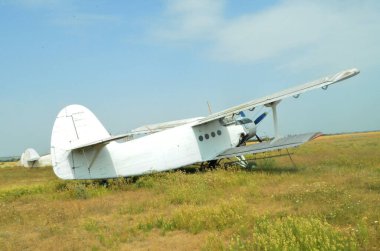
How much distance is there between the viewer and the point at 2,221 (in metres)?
10.4

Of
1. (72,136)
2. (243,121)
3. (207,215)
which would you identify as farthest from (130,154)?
(207,215)

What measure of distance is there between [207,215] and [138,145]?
8050mm

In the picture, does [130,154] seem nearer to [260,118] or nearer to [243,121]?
[243,121]

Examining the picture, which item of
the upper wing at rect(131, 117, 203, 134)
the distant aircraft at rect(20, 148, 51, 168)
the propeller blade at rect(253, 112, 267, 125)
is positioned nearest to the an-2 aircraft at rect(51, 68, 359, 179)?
the propeller blade at rect(253, 112, 267, 125)

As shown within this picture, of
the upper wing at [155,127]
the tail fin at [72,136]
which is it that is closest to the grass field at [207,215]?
the tail fin at [72,136]

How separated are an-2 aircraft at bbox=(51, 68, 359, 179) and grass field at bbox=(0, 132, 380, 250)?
0.81 metres

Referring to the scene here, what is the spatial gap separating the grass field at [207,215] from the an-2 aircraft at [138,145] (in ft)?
2.66

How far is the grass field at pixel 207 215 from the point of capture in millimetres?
5887

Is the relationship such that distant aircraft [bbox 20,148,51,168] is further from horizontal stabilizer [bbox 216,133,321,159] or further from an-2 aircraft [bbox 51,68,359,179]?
horizontal stabilizer [bbox 216,133,321,159]

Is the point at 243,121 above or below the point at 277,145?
above

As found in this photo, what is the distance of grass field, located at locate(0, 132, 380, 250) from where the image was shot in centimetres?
589

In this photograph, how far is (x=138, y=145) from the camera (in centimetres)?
1566

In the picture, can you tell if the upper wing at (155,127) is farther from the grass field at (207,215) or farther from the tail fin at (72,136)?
the grass field at (207,215)

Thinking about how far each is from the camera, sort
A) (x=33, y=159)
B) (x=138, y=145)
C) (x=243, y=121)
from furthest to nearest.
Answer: (x=33, y=159), (x=243, y=121), (x=138, y=145)
